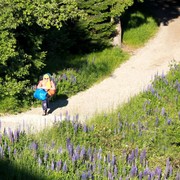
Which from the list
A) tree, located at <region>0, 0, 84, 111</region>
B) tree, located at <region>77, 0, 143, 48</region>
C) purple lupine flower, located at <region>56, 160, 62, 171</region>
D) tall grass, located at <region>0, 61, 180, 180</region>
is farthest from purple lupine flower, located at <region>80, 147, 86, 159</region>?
tree, located at <region>77, 0, 143, 48</region>

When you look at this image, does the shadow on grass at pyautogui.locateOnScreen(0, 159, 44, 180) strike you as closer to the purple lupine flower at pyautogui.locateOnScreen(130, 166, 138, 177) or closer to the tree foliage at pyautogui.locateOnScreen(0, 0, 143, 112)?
the purple lupine flower at pyautogui.locateOnScreen(130, 166, 138, 177)

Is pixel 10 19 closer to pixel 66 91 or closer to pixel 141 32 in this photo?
pixel 66 91

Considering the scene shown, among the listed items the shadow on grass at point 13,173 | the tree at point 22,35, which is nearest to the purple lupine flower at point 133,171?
the shadow on grass at point 13,173

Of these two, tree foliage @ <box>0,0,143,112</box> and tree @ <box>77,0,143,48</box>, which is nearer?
tree foliage @ <box>0,0,143,112</box>

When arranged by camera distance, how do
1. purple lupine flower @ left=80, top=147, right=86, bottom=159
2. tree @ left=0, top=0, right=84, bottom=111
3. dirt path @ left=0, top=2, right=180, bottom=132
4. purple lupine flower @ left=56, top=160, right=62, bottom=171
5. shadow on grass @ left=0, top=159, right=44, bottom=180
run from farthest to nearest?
1. tree @ left=0, top=0, right=84, bottom=111
2. dirt path @ left=0, top=2, right=180, bottom=132
3. purple lupine flower @ left=80, top=147, right=86, bottom=159
4. purple lupine flower @ left=56, top=160, right=62, bottom=171
5. shadow on grass @ left=0, top=159, right=44, bottom=180

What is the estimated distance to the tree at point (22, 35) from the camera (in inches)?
479

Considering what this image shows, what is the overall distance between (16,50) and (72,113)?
2122 millimetres

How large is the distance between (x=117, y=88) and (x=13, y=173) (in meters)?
6.99

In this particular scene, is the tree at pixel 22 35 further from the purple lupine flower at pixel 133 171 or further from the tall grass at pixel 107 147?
the purple lupine flower at pixel 133 171

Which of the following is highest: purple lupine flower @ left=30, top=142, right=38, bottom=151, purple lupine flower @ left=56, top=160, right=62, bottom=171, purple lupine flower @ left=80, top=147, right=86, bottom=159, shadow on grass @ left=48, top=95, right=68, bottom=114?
purple lupine flower @ left=30, top=142, right=38, bottom=151

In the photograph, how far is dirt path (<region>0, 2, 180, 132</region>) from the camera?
1198 centimetres

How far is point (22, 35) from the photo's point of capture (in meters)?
13.3

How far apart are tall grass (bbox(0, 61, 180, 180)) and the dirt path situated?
2.49 ft

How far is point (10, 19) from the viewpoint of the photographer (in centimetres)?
1212
